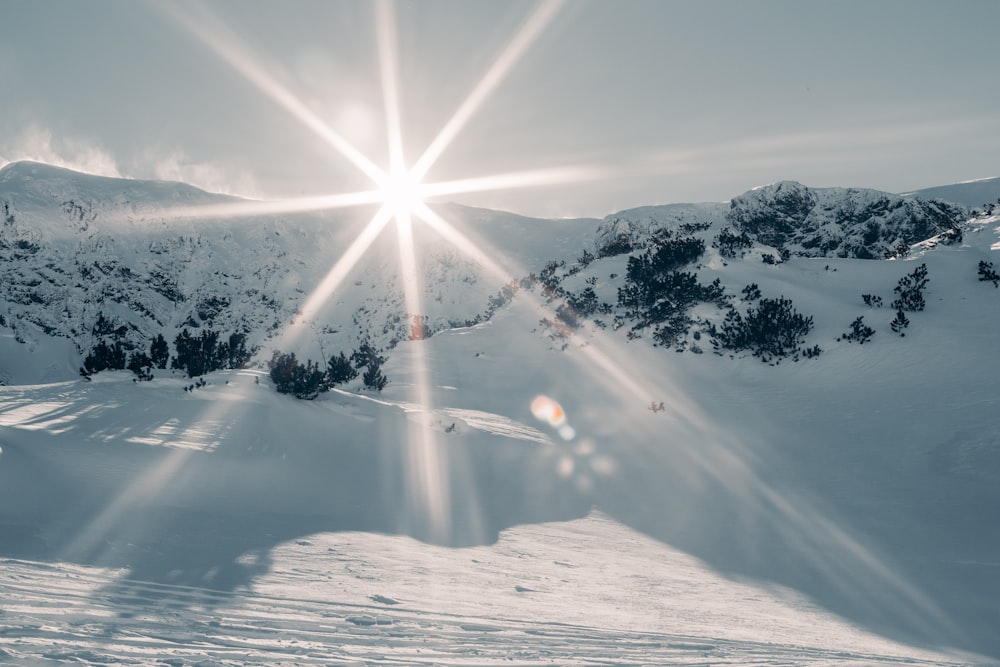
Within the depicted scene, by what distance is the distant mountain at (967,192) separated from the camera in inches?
1889

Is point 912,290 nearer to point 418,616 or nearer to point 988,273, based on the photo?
point 988,273

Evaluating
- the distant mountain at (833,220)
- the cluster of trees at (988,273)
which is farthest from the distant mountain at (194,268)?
the cluster of trees at (988,273)

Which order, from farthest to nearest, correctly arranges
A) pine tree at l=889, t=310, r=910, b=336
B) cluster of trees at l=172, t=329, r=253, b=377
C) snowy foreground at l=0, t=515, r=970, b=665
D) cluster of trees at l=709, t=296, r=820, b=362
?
1. cluster of trees at l=709, t=296, r=820, b=362
2. pine tree at l=889, t=310, r=910, b=336
3. cluster of trees at l=172, t=329, r=253, b=377
4. snowy foreground at l=0, t=515, r=970, b=665

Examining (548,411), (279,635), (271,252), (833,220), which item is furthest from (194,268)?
(279,635)

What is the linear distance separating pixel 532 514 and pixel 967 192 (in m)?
58.7

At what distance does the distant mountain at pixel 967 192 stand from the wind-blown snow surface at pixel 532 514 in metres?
42.0

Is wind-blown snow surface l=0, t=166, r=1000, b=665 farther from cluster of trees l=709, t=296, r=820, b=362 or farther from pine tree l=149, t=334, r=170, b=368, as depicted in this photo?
pine tree l=149, t=334, r=170, b=368

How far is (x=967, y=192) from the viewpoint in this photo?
50094 millimetres

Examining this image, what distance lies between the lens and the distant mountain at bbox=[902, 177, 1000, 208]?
157 feet

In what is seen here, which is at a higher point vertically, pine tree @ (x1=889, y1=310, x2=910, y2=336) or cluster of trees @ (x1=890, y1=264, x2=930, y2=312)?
cluster of trees @ (x1=890, y1=264, x2=930, y2=312)

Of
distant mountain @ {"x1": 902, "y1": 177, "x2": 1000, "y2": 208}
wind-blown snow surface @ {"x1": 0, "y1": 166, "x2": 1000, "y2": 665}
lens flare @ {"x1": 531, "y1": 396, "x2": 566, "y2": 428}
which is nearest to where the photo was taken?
wind-blown snow surface @ {"x1": 0, "y1": 166, "x2": 1000, "y2": 665}

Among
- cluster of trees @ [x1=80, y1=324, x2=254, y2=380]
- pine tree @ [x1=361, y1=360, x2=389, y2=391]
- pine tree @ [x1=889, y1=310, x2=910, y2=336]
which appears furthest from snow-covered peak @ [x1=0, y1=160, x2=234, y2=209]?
pine tree @ [x1=889, y1=310, x2=910, y2=336]

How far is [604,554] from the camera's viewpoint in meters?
7.09

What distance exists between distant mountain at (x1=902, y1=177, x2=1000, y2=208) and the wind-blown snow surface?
138ft
